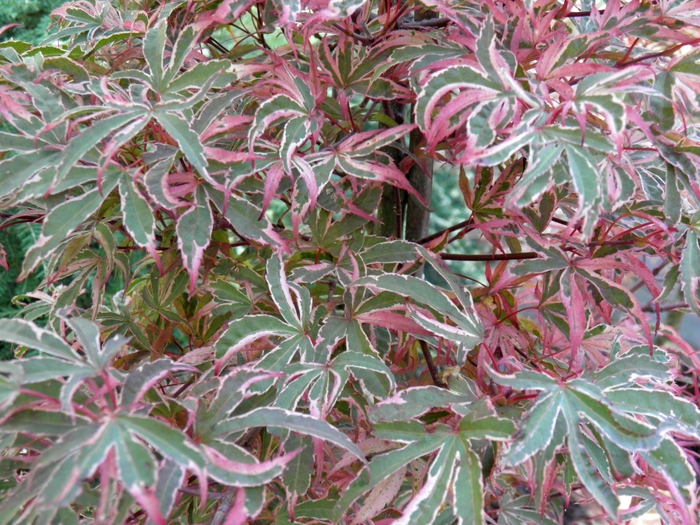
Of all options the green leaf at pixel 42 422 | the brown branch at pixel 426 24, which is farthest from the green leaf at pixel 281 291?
the brown branch at pixel 426 24

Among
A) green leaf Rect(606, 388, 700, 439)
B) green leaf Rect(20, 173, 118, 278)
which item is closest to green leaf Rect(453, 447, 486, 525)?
green leaf Rect(606, 388, 700, 439)

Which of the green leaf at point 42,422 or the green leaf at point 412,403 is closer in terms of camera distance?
the green leaf at point 42,422

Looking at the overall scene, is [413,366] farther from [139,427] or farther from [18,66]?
[18,66]

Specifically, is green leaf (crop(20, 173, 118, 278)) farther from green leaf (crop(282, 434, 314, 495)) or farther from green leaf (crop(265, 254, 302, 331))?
green leaf (crop(282, 434, 314, 495))

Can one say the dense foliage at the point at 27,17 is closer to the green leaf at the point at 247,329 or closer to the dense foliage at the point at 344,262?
the dense foliage at the point at 344,262

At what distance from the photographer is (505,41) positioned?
0.62 meters

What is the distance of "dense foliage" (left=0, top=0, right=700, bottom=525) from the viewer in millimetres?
442

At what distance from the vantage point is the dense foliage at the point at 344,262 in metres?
0.44

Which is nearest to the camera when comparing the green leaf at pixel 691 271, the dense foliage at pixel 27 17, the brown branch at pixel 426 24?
the green leaf at pixel 691 271

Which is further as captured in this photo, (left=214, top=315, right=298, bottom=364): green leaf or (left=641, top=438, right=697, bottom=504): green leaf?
(left=214, top=315, right=298, bottom=364): green leaf

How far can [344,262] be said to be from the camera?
2.24ft

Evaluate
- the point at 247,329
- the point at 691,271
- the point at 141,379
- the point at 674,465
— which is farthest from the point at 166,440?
the point at 691,271

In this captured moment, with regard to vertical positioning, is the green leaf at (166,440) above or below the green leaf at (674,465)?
above

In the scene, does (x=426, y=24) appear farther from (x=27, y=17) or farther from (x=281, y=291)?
(x=27, y=17)
